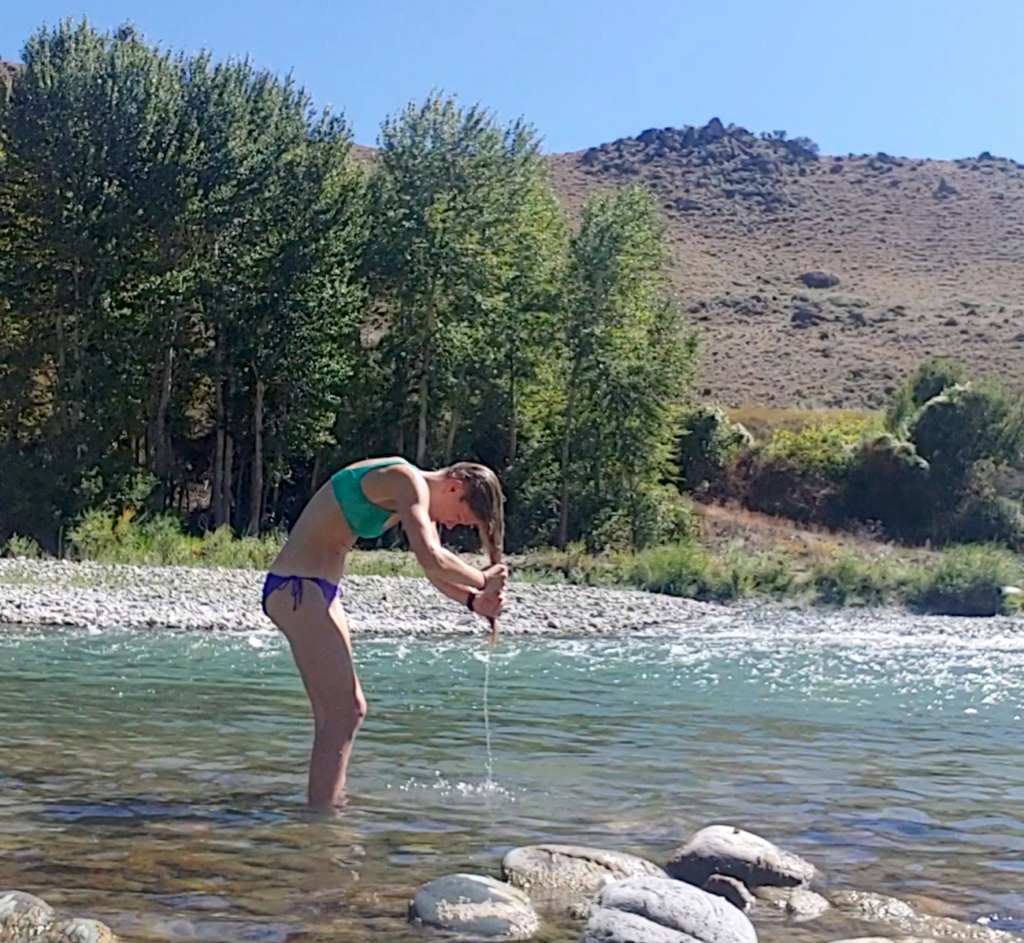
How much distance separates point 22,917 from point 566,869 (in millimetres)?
2000

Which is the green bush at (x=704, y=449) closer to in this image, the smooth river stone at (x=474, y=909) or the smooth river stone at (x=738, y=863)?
the smooth river stone at (x=738, y=863)

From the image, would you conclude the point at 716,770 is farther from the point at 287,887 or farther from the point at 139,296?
the point at 139,296

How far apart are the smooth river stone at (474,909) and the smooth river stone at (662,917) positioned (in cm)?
28

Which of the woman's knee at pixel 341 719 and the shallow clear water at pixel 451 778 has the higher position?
the woman's knee at pixel 341 719

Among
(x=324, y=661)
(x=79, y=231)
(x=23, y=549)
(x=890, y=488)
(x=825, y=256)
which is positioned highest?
(x=825, y=256)

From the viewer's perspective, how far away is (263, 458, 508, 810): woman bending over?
6.11 meters

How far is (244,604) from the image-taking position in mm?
18141

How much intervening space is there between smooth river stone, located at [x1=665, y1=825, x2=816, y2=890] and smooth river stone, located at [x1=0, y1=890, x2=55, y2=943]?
2386 millimetres

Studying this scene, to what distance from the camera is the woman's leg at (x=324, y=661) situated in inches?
249

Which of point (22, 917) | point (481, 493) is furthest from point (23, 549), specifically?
point (22, 917)

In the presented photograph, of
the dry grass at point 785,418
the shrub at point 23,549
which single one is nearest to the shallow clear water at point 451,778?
the shrub at point 23,549

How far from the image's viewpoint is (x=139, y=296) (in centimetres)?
2753

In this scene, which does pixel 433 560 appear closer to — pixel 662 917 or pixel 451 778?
pixel 662 917

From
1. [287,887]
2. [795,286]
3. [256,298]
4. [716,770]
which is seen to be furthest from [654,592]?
[795,286]
